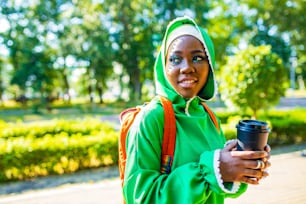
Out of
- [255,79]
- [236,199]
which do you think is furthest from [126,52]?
[236,199]

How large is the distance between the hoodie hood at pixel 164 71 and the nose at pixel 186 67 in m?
0.09

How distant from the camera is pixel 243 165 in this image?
1.07 metres

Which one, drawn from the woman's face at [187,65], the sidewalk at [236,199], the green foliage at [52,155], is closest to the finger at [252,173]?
the woman's face at [187,65]

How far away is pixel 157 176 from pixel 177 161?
110 millimetres

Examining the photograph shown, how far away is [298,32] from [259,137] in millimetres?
36058

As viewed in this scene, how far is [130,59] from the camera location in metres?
28.2

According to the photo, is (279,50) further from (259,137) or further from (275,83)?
(259,137)

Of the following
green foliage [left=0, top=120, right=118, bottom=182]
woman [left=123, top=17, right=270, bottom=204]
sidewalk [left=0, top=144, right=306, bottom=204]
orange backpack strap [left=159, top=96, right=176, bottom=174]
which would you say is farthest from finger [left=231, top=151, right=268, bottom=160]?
green foliage [left=0, top=120, right=118, bottom=182]

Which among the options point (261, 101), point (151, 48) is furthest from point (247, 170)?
point (151, 48)

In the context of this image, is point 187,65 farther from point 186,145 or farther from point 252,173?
point 252,173

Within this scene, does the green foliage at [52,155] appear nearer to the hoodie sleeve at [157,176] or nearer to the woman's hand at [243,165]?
the hoodie sleeve at [157,176]

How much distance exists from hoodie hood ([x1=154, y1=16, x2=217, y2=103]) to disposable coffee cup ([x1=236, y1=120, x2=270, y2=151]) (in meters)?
0.36

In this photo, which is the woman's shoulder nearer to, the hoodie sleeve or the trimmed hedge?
the hoodie sleeve

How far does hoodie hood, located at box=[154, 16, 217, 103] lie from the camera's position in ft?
4.49
